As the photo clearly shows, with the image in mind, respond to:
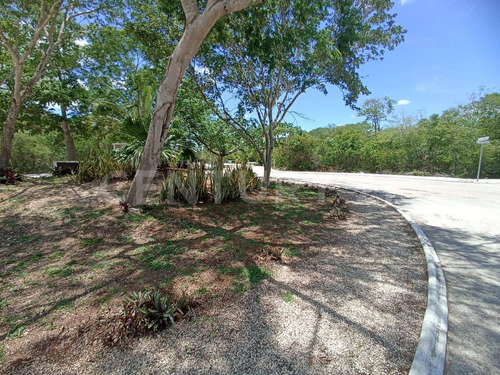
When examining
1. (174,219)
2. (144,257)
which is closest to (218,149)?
(174,219)

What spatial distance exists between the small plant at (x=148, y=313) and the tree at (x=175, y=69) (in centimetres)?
286

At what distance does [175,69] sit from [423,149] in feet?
72.4

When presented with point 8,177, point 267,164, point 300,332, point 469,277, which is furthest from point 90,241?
point 267,164

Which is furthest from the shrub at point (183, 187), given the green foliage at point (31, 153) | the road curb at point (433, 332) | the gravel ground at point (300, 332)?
the green foliage at point (31, 153)

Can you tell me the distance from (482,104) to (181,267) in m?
30.3

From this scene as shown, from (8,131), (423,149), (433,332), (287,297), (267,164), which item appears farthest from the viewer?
(423,149)

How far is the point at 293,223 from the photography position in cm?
460

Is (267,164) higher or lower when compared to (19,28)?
lower

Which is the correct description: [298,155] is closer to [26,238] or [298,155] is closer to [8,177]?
[8,177]

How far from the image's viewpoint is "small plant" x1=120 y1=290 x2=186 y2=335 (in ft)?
5.70

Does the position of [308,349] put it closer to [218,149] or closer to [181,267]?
[181,267]

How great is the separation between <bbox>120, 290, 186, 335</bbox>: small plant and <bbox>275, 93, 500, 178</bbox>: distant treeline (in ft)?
52.7

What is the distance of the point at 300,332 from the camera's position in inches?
70.2

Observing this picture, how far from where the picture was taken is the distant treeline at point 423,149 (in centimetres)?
1586
